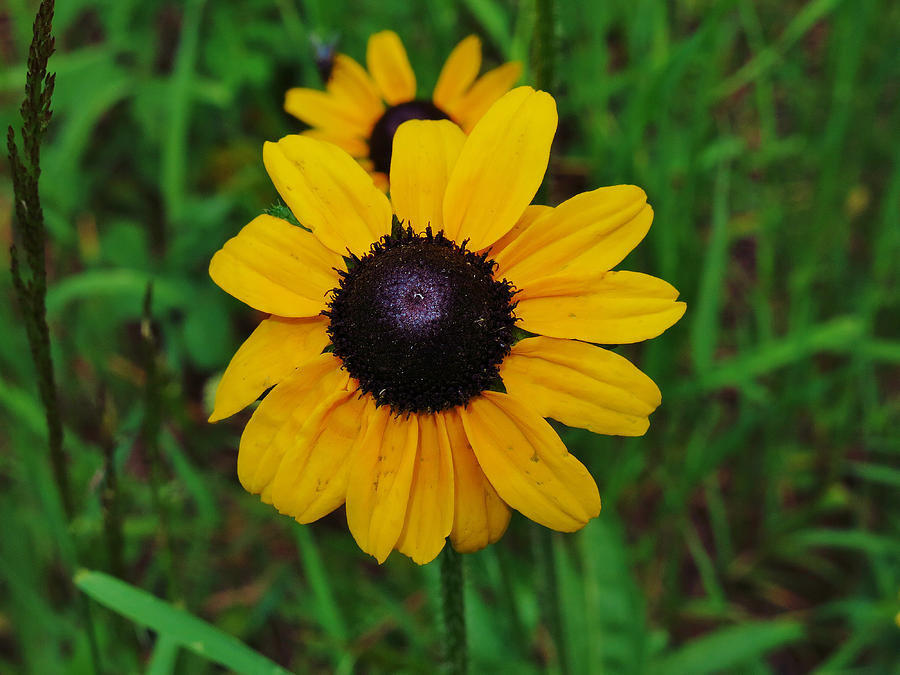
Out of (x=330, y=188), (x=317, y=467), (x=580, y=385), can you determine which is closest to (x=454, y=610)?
(x=317, y=467)

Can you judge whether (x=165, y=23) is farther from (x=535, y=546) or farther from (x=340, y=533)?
(x=535, y=546)

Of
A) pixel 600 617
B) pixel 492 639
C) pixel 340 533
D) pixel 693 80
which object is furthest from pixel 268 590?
pixel 693 80

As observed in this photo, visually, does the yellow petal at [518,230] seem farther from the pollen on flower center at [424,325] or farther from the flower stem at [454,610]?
the flower stem at [454,610]

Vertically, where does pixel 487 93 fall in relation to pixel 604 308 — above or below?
above

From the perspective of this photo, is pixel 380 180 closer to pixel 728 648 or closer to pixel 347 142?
pixel 347 142

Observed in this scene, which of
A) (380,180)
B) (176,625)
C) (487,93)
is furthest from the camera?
(487,93)

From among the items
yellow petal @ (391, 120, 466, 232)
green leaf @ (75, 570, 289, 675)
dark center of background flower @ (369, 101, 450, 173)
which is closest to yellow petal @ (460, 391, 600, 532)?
yellow petal @ (391, 120, 466, 232)
